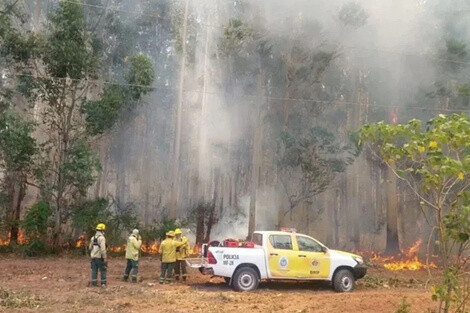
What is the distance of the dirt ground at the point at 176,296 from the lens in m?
9.06

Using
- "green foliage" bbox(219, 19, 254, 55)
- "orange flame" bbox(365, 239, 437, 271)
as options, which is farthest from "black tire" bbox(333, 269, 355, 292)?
"green foliage" bbox(219, 19, 254, 55)

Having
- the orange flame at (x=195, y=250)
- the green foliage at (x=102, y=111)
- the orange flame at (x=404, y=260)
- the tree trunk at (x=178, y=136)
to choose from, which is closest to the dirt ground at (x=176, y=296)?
the orange flame at (x=404, y=260)

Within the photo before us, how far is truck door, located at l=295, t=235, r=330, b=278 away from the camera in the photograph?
456 inches

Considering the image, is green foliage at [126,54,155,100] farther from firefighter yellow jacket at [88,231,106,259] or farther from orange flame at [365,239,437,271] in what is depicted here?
orange flame at [365,239,437,271]

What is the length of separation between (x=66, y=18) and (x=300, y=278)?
13.5 m

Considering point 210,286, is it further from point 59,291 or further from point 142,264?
point 142,264

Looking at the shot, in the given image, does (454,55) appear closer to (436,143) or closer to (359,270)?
(359,270)

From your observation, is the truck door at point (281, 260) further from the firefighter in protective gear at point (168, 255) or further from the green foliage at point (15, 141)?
the green foliage at point (15, 141)

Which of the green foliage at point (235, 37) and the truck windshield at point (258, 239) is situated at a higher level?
the green foliage at point (235, 37)

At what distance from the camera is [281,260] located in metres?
11.5

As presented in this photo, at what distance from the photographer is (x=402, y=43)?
970 inches

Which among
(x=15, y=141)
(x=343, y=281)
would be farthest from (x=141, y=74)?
(x=343, y=281)

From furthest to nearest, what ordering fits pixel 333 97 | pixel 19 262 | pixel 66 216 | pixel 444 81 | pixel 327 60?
pixel 333 97 → pixel 327 60 → pixel 444 81 → pixel 66 216 → pixel 19 262

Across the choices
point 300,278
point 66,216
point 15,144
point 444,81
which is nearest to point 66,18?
point 15,144
